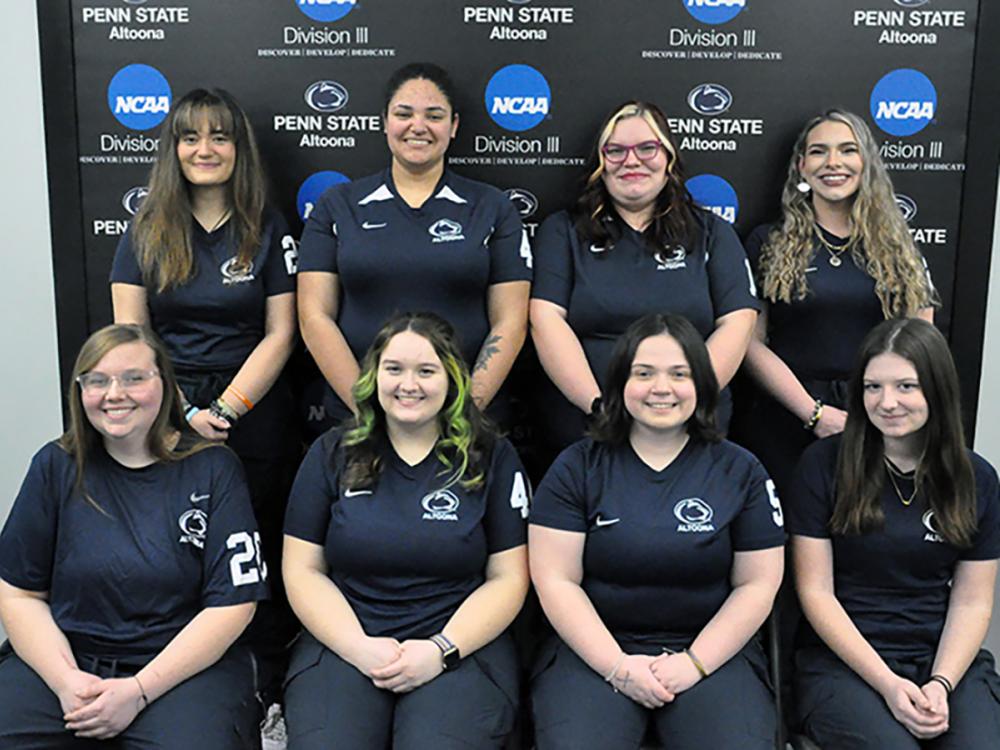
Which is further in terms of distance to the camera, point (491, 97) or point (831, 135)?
point (491, 97)

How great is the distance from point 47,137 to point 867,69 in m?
2.40

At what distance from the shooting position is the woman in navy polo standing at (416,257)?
108 inches

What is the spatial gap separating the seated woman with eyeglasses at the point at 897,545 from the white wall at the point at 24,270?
230cm

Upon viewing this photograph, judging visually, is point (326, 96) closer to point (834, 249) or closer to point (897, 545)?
point (834, 249)

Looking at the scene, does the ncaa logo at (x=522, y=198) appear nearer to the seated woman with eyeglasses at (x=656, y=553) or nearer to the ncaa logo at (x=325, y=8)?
the ncaa logo at (x=325, y=8)

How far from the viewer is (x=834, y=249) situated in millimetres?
2861

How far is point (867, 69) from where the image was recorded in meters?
3.10

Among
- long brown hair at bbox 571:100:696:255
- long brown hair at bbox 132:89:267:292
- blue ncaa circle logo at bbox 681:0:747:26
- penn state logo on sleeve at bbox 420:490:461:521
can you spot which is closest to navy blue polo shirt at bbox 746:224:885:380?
long brown hair at bbox 571:100:696:255

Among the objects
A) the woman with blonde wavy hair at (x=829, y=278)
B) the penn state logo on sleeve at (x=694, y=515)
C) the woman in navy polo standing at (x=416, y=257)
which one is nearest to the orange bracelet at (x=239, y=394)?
the woman in navy polo standing at (x=416, y=257)

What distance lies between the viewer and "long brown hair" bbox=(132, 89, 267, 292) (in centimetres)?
275

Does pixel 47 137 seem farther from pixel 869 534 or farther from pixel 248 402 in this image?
pixel 869 534

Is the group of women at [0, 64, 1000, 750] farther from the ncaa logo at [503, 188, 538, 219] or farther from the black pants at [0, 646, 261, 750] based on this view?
the ncaa logo at [503, 188, 538, 219]

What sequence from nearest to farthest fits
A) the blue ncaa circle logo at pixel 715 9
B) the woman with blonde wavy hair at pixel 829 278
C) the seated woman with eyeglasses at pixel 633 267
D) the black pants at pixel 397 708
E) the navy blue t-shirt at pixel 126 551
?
1. the black pants at pixel 397 708
2. the navy blue t-shirt at pixel 126 551
3. the seated woman with eyeglasses at pixel 633 267
4. the woman with blonde wavy hair at pixel 829 278
5. the blue ncaa circle logo at pixel 715 9

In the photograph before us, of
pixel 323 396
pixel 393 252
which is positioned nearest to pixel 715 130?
pixel 393 252
